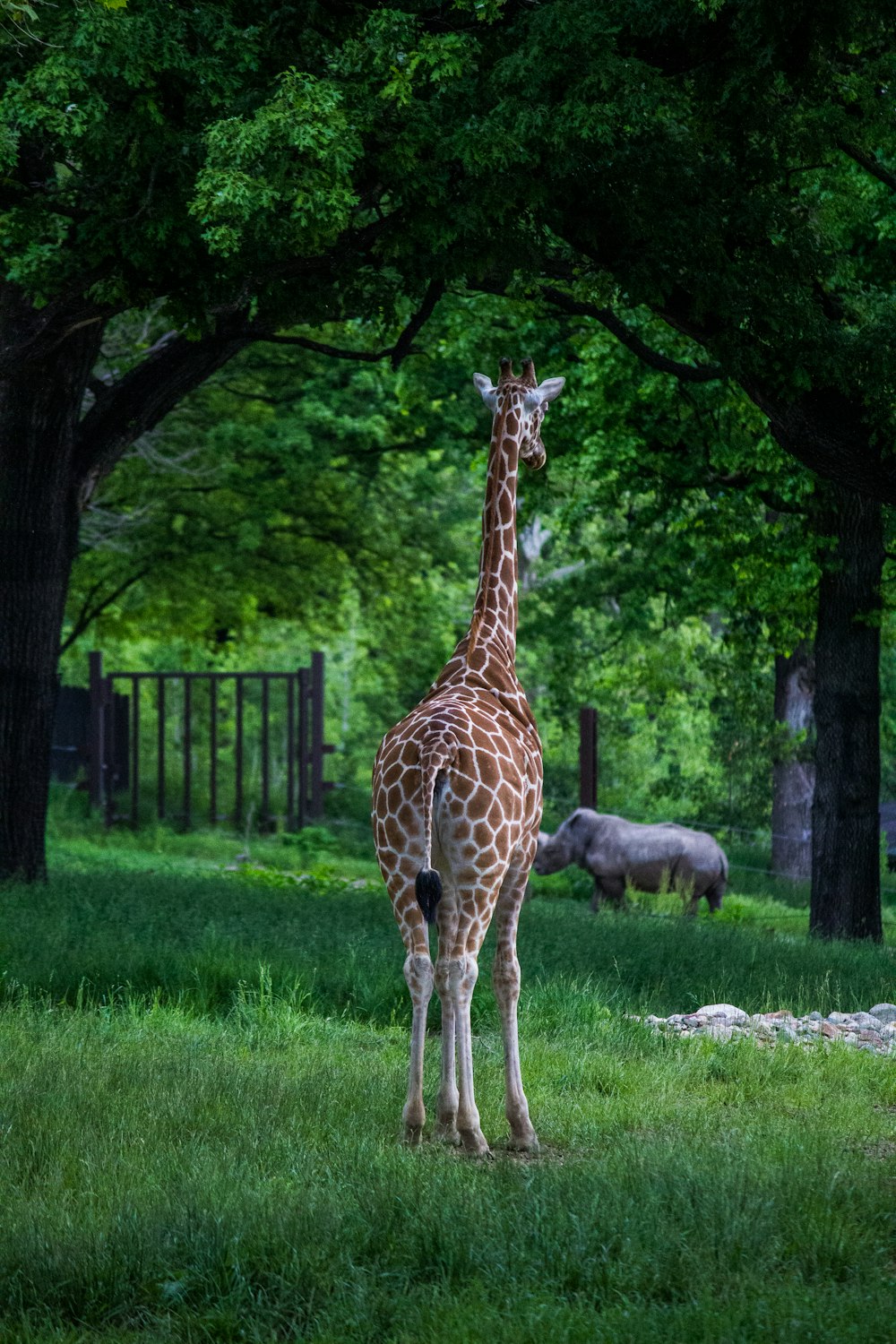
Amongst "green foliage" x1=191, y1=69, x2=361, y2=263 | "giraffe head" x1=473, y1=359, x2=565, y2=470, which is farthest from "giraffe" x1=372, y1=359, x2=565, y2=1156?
"green foliage" x1=191, y1=69, x2=361, y2=263

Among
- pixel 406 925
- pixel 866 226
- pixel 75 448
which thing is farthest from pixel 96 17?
pixel 866 226

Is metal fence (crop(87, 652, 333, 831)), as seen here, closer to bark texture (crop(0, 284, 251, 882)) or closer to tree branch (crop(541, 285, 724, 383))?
bark texture (crop(0, 284, 251, 882))

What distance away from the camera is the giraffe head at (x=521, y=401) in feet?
25.6

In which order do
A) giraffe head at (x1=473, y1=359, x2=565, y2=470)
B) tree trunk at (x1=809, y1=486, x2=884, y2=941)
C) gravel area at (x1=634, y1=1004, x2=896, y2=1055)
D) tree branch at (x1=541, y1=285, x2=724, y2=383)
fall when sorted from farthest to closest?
1. tree trunk at (x1=809, y1=486, x2=884, y2=941)
2. tree branch at (x1=541, y1=285, x2=724, y2=383)
3. gravel area at (x1=634, y1=1004, x2=896, y2=1055)
4. giraffe head at (x1=473, y1=359, x2=565, y2=470)

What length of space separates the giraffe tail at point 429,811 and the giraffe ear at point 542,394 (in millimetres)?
2330

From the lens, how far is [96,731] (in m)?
24.6

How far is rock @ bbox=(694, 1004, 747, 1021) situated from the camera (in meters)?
8.92

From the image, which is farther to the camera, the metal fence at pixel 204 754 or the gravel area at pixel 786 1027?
A: the metal fence at pixel 204 754

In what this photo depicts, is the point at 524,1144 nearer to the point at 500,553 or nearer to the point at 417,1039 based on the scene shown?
the point at 417,1039

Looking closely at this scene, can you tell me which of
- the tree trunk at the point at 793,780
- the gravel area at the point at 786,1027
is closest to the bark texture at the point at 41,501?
the gravel area at the point at 786,1027

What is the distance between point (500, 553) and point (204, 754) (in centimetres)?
2285

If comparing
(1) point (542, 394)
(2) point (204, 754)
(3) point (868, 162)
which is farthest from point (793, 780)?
(1) point (542, 394)

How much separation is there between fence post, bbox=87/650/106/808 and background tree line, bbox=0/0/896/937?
11.4 metres

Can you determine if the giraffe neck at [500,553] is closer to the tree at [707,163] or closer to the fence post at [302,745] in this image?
the tree at [707,163]
